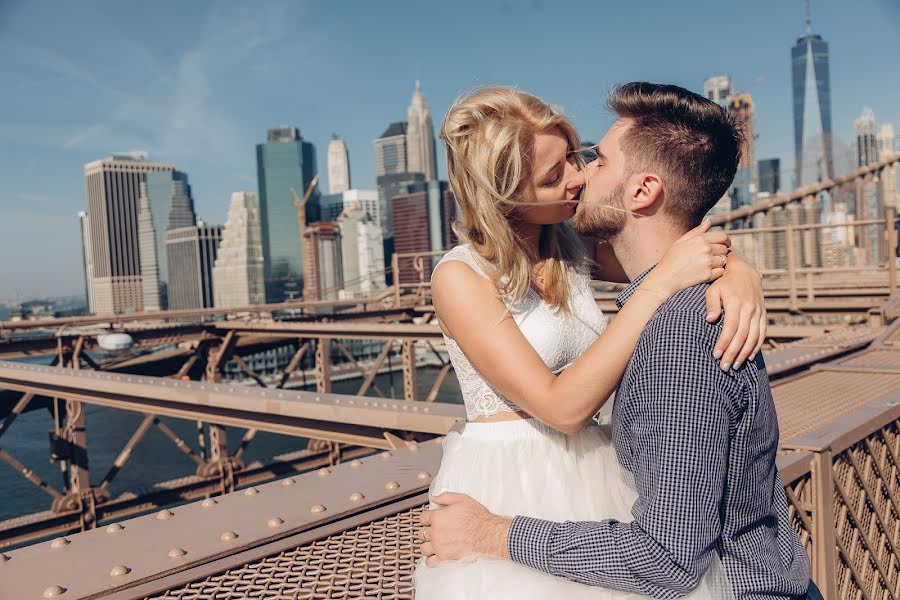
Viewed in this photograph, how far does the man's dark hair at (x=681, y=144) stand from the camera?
1584 millimetres

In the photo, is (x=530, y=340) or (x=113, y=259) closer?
(x=530, y=340)

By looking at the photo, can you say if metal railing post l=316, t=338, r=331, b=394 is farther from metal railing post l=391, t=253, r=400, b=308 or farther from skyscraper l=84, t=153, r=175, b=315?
skyscraper l=84, t=153, r=175, b=315

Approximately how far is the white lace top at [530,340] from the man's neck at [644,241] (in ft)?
0.83

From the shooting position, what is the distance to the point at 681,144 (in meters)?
1.58

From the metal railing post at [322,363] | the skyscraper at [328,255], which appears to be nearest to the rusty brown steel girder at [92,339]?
the metal railing post at [322,363]

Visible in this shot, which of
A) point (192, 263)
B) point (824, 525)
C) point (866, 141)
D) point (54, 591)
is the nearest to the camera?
point (54, 591)

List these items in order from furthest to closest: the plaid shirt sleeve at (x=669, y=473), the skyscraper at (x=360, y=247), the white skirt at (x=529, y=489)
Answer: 1. the skyscraper at (x=360, y=247)
2. the white skirt at (x=529, y=489)
3. the plaid shirt sleeve at (x=669, y=473)

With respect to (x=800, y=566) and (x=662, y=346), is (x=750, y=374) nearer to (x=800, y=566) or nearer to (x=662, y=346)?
(x=662, y=346)

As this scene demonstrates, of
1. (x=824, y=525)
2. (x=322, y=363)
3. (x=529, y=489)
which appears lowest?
(x=322, y=363)

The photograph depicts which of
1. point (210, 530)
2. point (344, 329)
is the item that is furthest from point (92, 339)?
point (210, 530)

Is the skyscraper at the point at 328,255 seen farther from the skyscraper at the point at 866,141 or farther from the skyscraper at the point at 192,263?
the skyscraper at the point at 866,141

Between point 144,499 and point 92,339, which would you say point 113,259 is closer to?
point 92,339

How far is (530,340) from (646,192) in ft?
1.48

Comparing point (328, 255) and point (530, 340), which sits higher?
point (328, 255)
